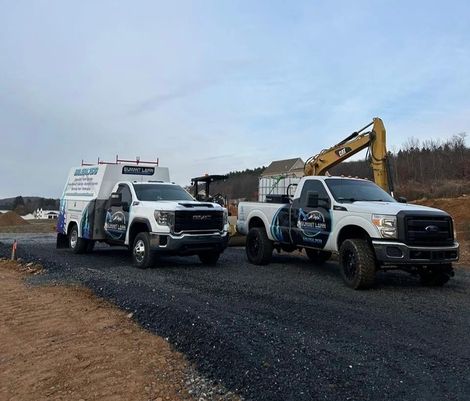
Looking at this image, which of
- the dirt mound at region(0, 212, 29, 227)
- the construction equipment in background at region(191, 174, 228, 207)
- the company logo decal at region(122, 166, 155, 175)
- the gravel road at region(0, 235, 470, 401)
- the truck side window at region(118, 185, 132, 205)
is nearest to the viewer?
the gravel road at region(0, 235, 470, 401)

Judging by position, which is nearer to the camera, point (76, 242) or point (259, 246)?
point (259, 246)

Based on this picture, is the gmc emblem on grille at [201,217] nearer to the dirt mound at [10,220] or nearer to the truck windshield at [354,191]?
the truck windshield at [354,191]

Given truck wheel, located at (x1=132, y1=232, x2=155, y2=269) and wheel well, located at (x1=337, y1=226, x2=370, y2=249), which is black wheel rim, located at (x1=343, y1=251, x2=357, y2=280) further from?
truck wheel, located at (x1=132, y1=232, x2=155, y2=269)

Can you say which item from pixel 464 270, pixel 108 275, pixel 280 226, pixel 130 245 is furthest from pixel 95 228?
pixel 464 270

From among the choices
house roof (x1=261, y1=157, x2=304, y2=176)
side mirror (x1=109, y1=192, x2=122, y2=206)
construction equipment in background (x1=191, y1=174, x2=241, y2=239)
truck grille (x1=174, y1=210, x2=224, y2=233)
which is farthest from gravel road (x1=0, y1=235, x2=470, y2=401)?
house roof (x1=261, y1=157, x2=304, y2=176)

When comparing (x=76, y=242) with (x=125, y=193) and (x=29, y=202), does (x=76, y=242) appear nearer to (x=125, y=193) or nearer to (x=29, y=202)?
(x=125, y=193)

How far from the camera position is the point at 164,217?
11312mm

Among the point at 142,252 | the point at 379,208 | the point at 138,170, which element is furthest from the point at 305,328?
the point at 138,170

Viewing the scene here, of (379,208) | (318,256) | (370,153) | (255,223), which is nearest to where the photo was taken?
(379,208)

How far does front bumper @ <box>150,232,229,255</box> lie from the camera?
36.6 ft

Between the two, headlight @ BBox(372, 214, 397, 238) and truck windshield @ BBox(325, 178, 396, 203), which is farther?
truck windshield @ BBox(325, 178, 396, 203)

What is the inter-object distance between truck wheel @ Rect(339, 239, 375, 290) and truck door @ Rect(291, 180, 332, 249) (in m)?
0.86

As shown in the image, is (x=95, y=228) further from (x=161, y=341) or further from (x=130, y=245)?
(x=161, y=341)

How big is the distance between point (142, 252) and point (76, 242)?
4249mm
